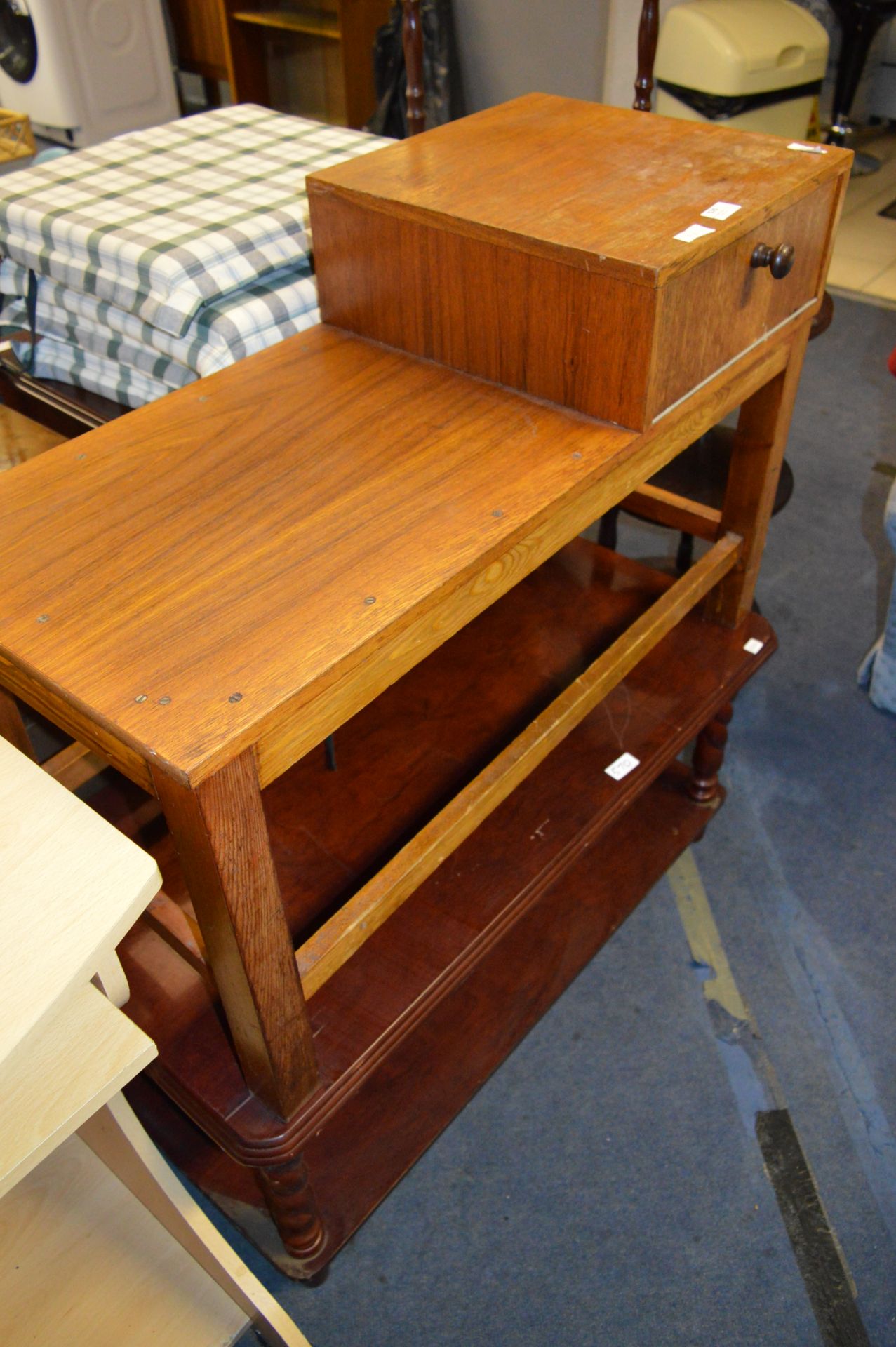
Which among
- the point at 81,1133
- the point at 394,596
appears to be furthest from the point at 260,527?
the point at 81,1133

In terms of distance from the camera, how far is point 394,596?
83 cm

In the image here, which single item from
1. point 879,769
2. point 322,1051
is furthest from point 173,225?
point 879,769

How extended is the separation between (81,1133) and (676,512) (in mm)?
1086

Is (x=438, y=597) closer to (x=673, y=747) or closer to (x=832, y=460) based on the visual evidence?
(x=673, y=747)

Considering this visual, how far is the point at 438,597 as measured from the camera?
2.77 ft

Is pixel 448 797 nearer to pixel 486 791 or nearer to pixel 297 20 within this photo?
pixel 486 791

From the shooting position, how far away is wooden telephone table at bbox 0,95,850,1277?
80cm

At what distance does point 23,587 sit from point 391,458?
339 mm

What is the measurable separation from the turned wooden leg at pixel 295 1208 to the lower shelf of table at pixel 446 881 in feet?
0.08

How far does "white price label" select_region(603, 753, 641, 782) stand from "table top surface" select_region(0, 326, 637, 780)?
53cm

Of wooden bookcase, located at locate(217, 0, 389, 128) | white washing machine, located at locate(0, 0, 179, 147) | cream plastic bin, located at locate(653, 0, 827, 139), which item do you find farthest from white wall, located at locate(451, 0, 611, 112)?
white washing machine, located at locate(0, 0, 179, 147)

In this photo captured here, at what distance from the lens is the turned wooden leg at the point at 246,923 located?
736 mm

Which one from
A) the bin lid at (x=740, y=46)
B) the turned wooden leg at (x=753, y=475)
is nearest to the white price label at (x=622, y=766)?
the turned wooden leg at (x=753, y=475)

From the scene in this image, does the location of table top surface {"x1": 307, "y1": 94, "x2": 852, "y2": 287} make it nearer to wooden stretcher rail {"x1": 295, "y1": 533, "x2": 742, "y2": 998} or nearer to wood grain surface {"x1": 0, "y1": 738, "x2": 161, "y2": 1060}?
wooden stretcher rail {"x1": 295, "y1": 533, "x2": 742, "y2": 998}
